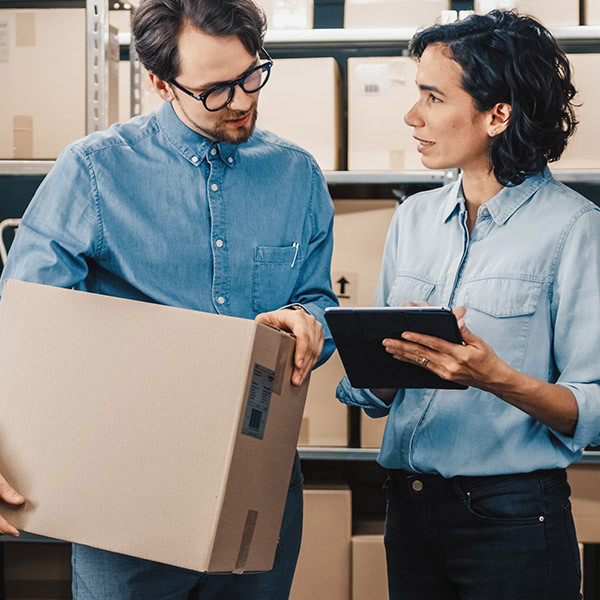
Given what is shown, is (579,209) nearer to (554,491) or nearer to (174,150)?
(554,491)

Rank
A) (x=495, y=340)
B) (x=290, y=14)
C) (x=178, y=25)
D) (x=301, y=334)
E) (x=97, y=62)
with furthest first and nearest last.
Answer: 1. (x=290, y=14)
2. (x=97, y=62)
3. (x=495, y=340)
4. (x=178, y=25)
5. (x=301, y=334)

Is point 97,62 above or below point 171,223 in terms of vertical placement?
above

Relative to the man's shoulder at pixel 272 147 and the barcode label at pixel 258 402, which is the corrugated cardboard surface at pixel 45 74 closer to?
the man's shoulder at pixel 272 147

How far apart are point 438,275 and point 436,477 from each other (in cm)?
33

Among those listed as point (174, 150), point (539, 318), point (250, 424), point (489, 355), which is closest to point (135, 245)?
point (174, 150)

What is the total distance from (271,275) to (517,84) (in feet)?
1.72

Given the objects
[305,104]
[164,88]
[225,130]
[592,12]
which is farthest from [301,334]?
[592,12]

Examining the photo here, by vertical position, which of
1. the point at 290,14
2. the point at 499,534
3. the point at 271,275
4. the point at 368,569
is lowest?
the point at 368,569

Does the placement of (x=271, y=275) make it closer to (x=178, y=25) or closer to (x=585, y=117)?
(x=178, y=25)

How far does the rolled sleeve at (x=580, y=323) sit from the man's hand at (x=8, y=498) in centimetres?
76

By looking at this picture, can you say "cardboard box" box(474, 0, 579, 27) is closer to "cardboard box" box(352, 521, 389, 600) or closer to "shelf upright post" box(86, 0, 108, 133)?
"shelf upright post" box(86, 0, 108, 133)

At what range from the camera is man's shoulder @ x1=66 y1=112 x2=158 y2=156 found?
1033 mm

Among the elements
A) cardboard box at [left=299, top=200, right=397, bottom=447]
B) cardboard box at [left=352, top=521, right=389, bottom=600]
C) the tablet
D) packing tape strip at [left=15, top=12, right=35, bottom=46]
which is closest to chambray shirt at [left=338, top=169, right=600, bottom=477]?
the tablet

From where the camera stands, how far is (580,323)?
1.11 m
